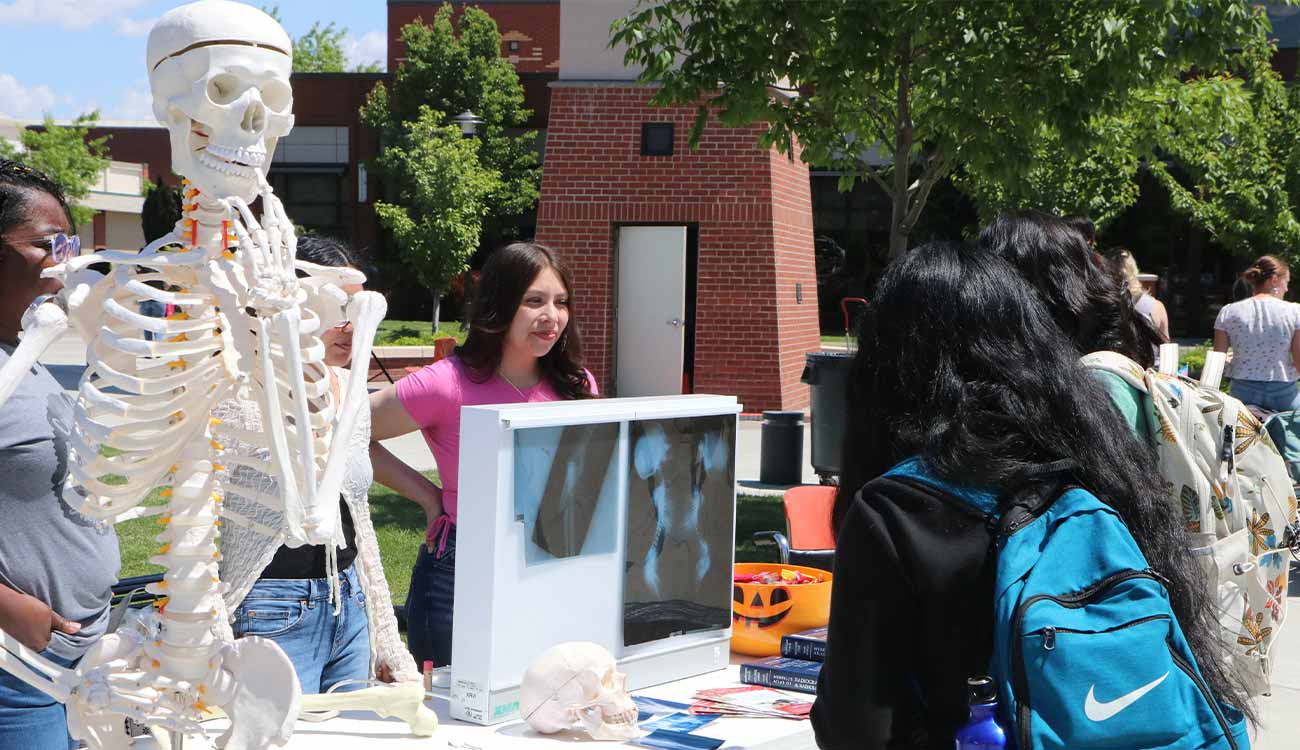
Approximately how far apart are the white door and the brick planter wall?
152mm

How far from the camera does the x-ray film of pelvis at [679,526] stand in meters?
2.96

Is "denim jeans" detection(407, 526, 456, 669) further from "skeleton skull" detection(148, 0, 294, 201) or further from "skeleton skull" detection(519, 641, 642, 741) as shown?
"skeleton skull" detection(148, 0, 294, 201)

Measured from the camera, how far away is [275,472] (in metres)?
1.92

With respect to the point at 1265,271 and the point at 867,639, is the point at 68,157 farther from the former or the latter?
the point at 867,639

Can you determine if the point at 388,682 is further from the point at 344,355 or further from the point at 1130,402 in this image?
the point at 1130,402

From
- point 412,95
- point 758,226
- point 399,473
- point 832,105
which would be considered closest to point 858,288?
point 412,95

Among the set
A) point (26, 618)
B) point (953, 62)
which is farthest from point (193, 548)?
point (953, 62)

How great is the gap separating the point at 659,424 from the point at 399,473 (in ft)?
3.85

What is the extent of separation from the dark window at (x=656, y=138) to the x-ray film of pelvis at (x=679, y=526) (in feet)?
37.8

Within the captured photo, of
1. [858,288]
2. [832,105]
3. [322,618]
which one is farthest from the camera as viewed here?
[858,288]

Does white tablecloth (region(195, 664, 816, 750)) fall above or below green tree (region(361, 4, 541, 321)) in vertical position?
below

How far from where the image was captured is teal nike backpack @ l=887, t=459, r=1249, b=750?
161cm

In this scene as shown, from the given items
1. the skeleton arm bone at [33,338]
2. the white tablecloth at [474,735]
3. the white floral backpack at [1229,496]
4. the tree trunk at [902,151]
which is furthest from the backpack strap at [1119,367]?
the tree trunk at [902,151]

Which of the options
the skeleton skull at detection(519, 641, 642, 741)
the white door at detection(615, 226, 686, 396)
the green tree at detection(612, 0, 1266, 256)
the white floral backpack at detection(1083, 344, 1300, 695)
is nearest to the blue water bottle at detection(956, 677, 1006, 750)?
the skeleton skull at detection(519, 641, 642, 741)
